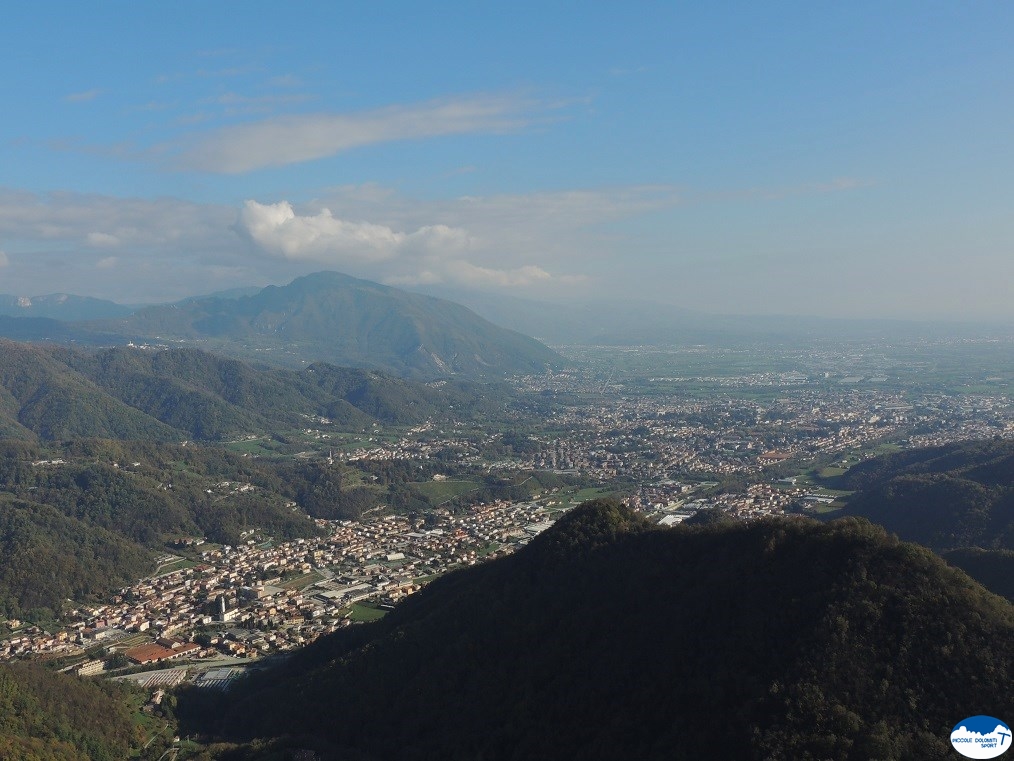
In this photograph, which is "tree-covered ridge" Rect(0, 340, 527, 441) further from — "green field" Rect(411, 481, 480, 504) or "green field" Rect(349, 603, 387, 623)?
"green field" Rect(349, 603, 387, 623)

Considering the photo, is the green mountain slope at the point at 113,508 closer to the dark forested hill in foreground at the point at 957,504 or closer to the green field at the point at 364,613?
the green field at the point at 364,613

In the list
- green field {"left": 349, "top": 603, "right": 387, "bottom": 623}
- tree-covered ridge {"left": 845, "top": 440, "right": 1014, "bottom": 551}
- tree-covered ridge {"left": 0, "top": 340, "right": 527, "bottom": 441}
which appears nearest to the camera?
green field {"left": 349, "top": 603, "right": 387, "bottom": 623}

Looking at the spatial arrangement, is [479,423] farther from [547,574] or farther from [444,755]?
[444,755]

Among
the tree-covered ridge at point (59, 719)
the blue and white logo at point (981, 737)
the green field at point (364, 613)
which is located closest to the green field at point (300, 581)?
the green field at point (364, 613)

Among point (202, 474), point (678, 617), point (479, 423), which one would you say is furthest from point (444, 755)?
point (479, 423)

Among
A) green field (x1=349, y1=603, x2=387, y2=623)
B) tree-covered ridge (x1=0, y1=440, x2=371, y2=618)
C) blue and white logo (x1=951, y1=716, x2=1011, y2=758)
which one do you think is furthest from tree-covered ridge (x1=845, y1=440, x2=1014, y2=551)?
tree-covered ridge (x1=0, y1=440, x2=371, y2=618)

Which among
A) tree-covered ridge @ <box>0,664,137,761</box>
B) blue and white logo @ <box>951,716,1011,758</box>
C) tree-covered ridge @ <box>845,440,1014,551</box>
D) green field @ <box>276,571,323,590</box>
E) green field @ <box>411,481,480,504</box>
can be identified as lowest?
green field @ <box>276,571,323,590</box>
